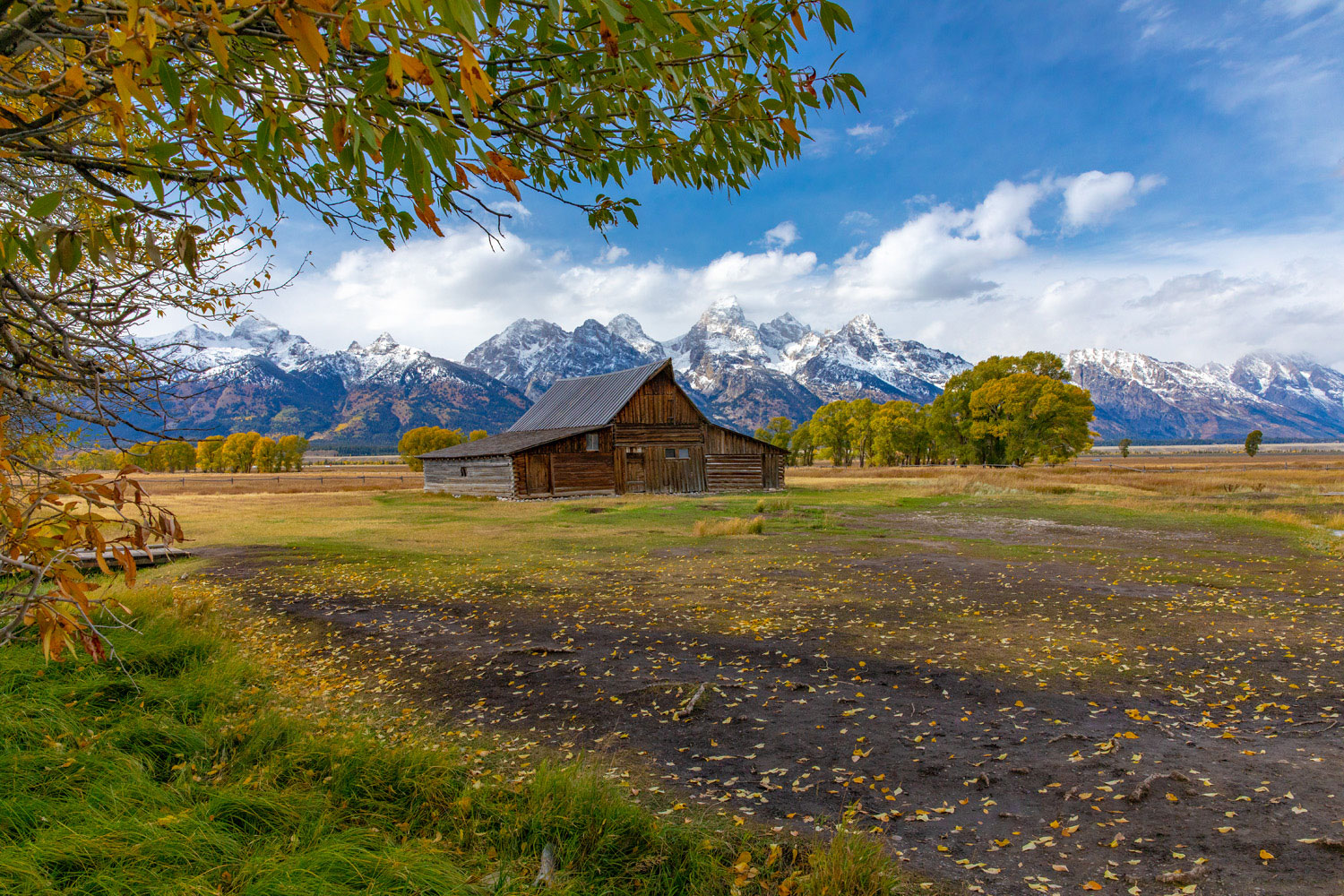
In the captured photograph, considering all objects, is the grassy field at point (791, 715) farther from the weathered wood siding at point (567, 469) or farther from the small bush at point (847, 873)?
the weathered wood siding at point (567, 469)

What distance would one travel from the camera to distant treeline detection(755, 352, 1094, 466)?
58156mm

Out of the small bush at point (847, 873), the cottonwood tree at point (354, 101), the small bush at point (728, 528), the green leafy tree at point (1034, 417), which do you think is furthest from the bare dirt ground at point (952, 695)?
the green leafy tree at point (1034, 417)

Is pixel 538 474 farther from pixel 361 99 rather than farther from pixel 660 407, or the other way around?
pixel 361 99

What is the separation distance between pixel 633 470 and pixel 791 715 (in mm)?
33622

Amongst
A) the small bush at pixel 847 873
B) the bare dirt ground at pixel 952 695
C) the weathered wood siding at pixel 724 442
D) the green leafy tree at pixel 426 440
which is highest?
the green leafy tree at pixel 426 440

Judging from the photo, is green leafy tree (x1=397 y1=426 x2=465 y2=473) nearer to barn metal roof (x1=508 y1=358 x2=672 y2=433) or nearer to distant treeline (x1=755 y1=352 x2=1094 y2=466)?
barn metal roof (x1=508 y1=358 x2=672 y2=433)

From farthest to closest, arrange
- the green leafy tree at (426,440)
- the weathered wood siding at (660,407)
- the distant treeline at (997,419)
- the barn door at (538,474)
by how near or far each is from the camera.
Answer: the green leafy tree at (426,440) → the distant treeline at (997,419) → the weathered wood siding at (660,407) → the barn door at (538,474)

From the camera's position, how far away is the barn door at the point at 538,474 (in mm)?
36750

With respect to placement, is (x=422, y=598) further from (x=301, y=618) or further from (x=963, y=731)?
(x=963, y=731)

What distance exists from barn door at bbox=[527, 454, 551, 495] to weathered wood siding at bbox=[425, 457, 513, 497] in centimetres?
104

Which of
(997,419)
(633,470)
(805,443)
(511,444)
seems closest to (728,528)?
(633,470)

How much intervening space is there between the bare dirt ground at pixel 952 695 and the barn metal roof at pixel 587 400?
87.9 ft

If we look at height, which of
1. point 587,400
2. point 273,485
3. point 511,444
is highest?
point 587,400

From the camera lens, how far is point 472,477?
4088 centimetres
